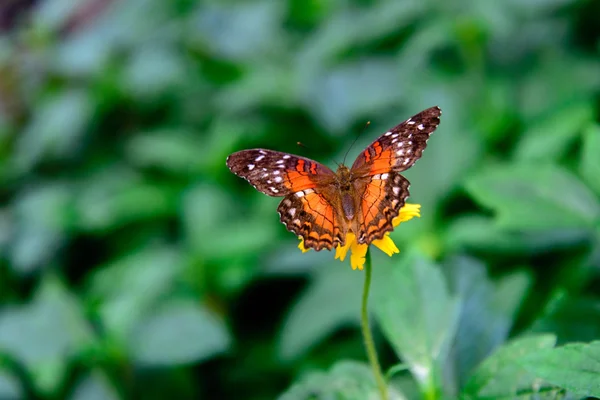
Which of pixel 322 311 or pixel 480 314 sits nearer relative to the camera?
pixel 480 314

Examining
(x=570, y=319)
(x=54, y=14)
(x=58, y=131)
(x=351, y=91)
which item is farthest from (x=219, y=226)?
(x=54, y=14)

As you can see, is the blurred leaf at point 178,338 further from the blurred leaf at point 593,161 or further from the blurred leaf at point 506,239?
the blurred leaf at point 593,161

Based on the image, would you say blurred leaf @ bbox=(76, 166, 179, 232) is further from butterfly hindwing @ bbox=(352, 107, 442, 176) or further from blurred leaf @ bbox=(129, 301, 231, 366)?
butterfly hindwing @ bbox=(352, 107, 442, 176)

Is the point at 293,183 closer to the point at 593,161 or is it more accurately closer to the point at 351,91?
the point at 593,161

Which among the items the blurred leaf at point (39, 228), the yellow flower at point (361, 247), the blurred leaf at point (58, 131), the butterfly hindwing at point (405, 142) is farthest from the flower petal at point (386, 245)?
the blurred leaf at point (58, 131)

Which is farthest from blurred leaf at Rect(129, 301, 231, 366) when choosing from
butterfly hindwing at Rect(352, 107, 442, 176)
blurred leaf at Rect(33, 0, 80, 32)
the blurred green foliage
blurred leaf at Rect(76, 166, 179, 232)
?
blurred leaf at Rect(33, 0, 80, 32)

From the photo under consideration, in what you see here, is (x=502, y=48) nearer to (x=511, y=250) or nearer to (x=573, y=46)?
(x=573, y=46)
